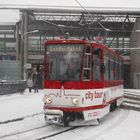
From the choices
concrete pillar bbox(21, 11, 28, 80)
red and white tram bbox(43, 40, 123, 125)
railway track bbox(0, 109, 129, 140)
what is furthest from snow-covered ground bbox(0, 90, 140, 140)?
concrete pillar bbox(21, 11, 28, 80)

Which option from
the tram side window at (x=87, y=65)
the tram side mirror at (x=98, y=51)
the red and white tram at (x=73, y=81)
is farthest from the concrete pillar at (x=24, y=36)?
the tram side window at (x=87, y=65)

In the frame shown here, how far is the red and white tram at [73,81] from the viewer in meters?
14.4

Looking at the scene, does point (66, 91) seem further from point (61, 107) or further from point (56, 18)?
point (56, 18)

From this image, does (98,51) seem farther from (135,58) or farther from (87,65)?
(135,58)

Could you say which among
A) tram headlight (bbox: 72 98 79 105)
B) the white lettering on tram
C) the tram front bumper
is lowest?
the tram front bumper

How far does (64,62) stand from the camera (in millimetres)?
14633

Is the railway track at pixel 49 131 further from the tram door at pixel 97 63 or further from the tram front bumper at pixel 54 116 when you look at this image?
the tram door at pixel 97 63

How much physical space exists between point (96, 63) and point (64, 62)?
1.17 m

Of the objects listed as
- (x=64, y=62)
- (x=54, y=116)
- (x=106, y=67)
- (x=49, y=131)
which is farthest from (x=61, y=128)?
(x=106, y=67)

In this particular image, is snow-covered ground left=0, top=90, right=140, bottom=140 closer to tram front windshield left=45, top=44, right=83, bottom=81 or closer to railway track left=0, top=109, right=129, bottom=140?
railway track left=0, top=109, right=129, bottom=140

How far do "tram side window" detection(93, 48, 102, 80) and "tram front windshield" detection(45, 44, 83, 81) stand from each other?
618 millimetres

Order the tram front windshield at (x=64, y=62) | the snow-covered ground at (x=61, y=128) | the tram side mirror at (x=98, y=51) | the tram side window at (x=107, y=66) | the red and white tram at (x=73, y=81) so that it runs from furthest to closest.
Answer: the tram side window at (x=107, y=66)
the tram side mirror at (x=98, y=51)
the tram front windshield at (x=64, y=62)
the red and white tram at (x=73, y=81)
the snow-covered ground at (x=61, y=128)

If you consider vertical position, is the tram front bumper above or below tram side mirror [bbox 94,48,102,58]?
below

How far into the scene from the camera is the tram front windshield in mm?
14531
